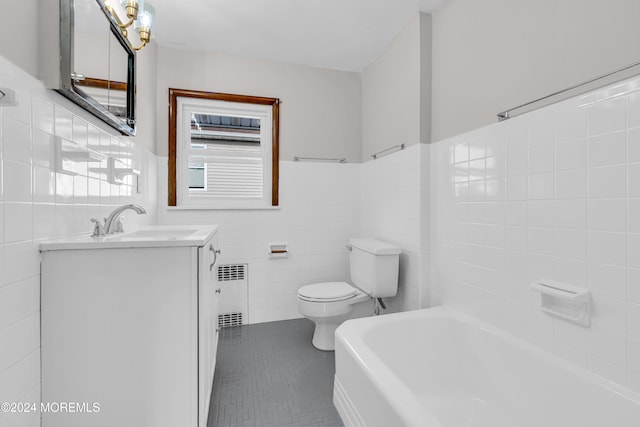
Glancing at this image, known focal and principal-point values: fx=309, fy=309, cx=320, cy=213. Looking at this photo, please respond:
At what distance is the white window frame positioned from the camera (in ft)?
8.57

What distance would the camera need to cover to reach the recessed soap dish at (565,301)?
1165 mm

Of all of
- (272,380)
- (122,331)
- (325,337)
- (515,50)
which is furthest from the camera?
(325,337)

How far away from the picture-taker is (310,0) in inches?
77.6

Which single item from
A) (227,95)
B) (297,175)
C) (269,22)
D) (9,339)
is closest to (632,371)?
(9,339)

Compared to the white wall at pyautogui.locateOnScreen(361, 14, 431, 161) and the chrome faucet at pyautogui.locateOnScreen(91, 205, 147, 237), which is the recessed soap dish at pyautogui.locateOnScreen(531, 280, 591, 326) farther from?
the chrome faucet at pyautogui.locateOnScreen(91, 205, 147, 237)

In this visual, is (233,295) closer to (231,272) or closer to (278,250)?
(231,272)

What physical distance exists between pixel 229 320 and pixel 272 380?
944 mm

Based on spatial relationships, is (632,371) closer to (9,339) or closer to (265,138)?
(9,339)

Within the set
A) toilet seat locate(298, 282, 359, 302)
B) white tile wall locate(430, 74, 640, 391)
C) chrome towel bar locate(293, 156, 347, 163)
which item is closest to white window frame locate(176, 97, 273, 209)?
chrome towel bar locate(293, 156, 347, 163)

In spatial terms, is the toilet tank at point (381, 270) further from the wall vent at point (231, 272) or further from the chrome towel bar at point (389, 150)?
the wall vent at point (231, 272)

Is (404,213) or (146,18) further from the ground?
(146,18)

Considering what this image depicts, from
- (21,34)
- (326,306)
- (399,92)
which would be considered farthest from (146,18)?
(326,306)

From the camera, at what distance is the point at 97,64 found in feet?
4.66

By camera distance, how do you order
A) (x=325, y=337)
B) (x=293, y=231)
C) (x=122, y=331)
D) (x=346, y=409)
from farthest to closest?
(x=293, y=231), (x=325, y=337), (x=346, y=409), (x=122, y=331)
